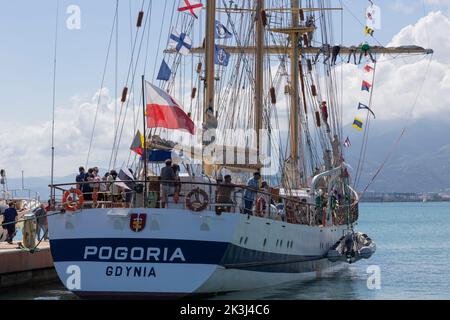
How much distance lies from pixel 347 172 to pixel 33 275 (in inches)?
626

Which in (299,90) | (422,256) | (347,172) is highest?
(299,90)

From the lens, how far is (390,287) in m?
40.8

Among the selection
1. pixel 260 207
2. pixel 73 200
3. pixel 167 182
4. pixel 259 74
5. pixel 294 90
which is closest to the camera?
pixel 167 182

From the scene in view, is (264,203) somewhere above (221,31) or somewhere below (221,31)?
below

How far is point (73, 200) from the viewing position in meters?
29.6

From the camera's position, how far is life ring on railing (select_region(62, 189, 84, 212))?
29328 millimetres

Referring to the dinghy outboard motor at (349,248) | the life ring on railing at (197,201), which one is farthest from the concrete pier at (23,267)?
the dinghy outboard motor at (349,248)

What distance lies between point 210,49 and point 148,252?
8.74 meters

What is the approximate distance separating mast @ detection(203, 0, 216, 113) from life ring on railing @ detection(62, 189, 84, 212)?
6.15 metres

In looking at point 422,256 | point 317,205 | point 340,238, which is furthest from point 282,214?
point 422,256

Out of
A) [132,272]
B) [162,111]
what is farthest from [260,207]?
[132,272]

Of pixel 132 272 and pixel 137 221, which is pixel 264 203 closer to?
pixel 137 221
